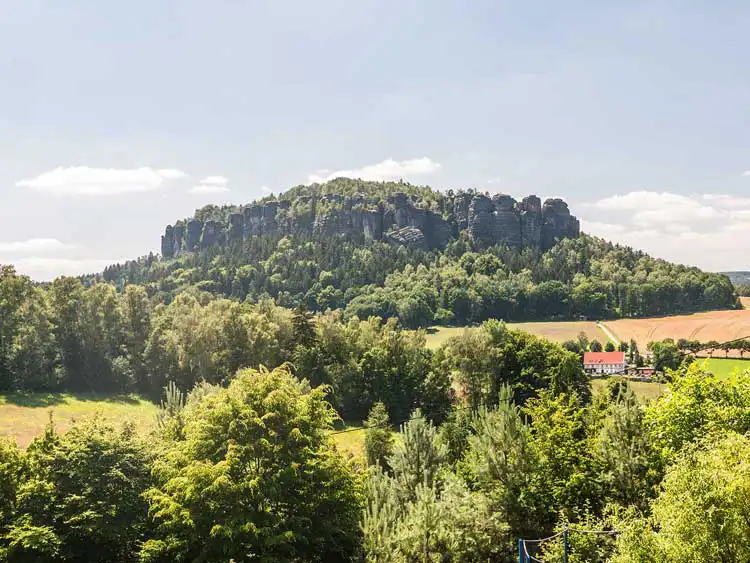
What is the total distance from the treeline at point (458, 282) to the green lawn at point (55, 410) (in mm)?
52941

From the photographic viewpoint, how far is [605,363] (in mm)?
91938

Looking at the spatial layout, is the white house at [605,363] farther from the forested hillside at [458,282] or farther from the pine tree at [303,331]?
the pine tree at [303,331]

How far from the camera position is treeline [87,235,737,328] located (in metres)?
141

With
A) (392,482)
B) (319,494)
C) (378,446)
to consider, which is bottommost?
(378,446)

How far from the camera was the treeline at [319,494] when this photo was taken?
567 inches

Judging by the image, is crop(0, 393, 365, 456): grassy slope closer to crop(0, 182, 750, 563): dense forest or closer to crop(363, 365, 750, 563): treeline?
crop(0, 182, 750, 563): dense forest

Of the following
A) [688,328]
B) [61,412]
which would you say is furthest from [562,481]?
[688,328]

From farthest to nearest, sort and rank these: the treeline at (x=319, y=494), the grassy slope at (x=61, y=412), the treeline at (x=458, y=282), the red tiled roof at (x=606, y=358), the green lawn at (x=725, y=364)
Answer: the treeline at (x=458, y=282) → the red tiled roof at (x=606, y=358) → the green lawn at (x=725, y=364) → the grassy slope at (x=61, y=412) → the treeline at (x=319, y=494)

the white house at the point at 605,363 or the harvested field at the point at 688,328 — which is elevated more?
the harvested field at the point at 688,328

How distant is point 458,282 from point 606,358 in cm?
6366

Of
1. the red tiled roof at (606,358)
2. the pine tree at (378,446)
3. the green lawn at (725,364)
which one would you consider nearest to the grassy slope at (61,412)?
the pine tree at (378,446)

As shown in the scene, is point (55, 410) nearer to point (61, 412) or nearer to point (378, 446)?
point (61, 412)

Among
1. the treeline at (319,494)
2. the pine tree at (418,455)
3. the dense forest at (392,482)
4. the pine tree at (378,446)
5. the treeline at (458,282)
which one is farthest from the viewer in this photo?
the treeline at (458,282)

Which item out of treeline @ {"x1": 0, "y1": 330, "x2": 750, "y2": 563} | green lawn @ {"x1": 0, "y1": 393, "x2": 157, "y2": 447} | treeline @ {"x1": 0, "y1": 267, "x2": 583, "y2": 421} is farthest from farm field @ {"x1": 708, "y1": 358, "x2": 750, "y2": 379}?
green lawn @ {"x1": 0, "y1": 393, "x2": 157, "y2": 447}
